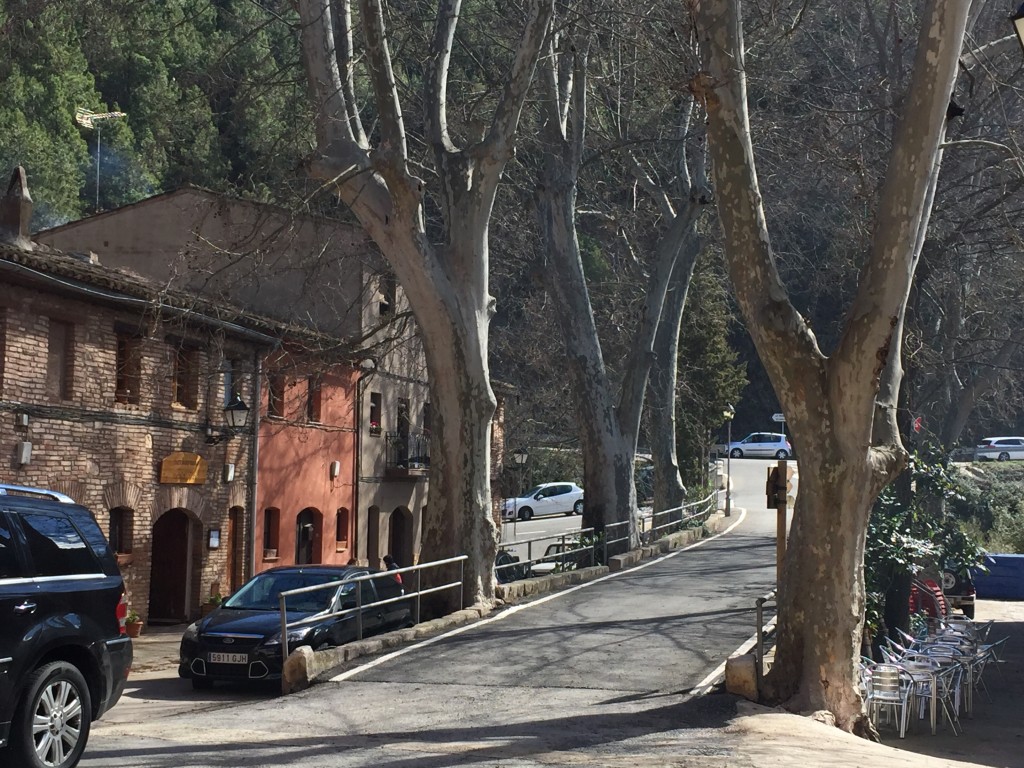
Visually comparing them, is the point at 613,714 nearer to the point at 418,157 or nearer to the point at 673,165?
the point at 418,157

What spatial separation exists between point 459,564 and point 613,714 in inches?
255

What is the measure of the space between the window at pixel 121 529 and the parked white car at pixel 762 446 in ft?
162

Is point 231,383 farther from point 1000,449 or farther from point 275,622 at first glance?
point 1000,449

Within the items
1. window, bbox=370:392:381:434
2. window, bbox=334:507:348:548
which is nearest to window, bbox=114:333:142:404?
window, bbox=334:507:348:548

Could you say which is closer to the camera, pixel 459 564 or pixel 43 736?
pixel 43 736

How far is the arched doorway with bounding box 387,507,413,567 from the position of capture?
115ft

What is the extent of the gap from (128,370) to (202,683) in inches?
310

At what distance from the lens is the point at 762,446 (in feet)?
221

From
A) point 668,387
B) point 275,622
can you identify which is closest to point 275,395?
point 668,387

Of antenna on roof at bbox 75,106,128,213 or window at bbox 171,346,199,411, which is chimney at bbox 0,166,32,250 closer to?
window at bbox 171,346,199,411

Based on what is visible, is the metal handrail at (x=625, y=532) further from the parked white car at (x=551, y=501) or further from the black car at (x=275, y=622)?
the parked white car at (x=551, y=501)

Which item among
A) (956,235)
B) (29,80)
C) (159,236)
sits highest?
(29,80)

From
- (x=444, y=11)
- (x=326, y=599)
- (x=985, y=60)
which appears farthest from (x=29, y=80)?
(x=985, y=60)

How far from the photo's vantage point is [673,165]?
98.1ft
